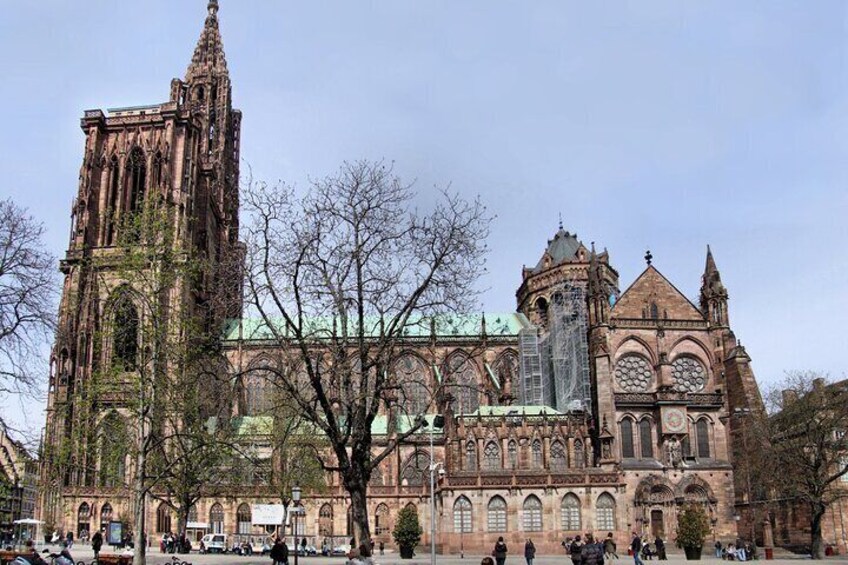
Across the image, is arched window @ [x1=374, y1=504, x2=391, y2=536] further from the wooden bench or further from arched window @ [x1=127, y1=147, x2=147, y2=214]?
the wooden bench

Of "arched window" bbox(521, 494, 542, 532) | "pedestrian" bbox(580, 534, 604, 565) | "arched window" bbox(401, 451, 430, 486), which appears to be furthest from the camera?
"arched window" bbox(401, 451, 430, 486)

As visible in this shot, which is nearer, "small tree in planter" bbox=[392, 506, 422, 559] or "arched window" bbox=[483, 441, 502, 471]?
"small tree in planter" bbox=[392, 506, 422, 559]

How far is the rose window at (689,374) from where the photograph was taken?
70938mm

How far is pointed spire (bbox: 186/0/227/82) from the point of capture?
106 meters

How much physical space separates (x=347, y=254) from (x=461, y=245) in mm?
3826

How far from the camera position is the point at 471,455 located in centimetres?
6669

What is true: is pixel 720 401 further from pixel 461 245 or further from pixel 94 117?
pixel 94 117

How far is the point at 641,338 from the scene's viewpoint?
71.1 meters

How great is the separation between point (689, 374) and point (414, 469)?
2467cm

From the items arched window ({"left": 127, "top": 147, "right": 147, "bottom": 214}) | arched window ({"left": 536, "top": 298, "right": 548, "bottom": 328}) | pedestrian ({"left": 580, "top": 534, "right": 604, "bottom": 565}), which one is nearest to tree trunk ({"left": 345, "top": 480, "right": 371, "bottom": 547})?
pedestrian ({"left": 580, "top": 534, "right": 604, "bottom": 565})

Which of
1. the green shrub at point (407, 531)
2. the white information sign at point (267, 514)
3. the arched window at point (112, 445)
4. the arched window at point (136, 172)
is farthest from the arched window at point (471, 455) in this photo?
the arched window at point (136, 172)

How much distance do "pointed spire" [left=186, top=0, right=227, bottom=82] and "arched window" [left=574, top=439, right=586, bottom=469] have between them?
67.5 meters

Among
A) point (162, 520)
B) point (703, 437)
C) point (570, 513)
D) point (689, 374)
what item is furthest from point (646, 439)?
point (162, 520)

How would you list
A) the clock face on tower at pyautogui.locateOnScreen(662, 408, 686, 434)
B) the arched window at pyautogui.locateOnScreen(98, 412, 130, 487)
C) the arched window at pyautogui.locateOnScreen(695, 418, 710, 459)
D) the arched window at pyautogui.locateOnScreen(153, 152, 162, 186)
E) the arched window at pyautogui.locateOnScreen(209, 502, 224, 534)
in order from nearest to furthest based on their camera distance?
the arched window at pyautogui.locateOnScreen(98, 412, 130, 487), the clock face on tower at pyautogui.locateOnScreen(662, 408, 686, 434), the arched window at pyautogui.locateOnScreen(695, 418, 710, 459), the arched window at pyautogui.locateOnScreen(209, 502, 224, 534), the arched window at pyautogui.locateOnScreen(153, 152, 162, 186)
